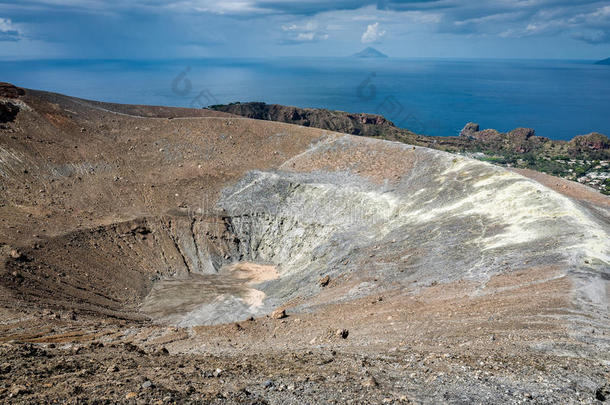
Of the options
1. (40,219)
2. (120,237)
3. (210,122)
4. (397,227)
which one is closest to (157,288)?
(120,237)

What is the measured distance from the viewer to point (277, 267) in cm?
3366

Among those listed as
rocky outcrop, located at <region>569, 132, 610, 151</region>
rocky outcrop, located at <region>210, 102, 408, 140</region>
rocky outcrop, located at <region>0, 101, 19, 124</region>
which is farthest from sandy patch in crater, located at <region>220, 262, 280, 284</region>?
rocky outcrop, located at <region>569, 132, 610, 151</region>

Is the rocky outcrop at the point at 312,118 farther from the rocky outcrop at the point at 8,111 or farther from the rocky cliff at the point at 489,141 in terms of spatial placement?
the rocky outcrop at the point at 8,111

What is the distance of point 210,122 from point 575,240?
3765 cm

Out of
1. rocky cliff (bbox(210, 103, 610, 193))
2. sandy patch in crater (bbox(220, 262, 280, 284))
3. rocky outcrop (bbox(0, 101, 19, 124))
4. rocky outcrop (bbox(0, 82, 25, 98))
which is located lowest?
sandy patch in crater (bbox(220, 262, 280, 284))

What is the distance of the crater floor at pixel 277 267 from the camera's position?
11773mm

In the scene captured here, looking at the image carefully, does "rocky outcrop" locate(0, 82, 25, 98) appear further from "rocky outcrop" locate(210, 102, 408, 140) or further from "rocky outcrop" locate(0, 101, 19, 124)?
"rocky outcrop" locate(210, 102, 408, 140)

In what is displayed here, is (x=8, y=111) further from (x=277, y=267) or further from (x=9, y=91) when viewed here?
(x=277, y=267)

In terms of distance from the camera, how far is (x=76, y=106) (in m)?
45.9

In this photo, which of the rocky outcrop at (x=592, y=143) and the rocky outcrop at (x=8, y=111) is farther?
the rocky outcrop at (x=592, y=143)

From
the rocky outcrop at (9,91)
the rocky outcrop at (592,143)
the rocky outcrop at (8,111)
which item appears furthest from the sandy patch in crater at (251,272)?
the rocky outcrop at (592,143)

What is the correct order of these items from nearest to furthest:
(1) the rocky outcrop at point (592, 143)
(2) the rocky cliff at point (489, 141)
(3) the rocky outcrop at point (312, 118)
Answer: (2) the rocky cliff at point (489, 141) → (1) the rocky outcrop at point (592, 143) → (3) the rocky outcrop at point (312, 118)

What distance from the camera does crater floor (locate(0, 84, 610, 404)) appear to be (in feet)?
38.6

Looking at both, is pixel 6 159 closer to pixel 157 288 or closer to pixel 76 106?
pixel 76 106
